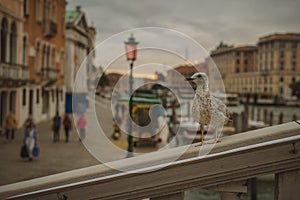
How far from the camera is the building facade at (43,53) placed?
1755cm

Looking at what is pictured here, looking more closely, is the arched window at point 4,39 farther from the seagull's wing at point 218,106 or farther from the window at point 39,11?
the seagull's wing at point 218,106

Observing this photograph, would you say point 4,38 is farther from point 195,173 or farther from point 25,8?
point 195,173

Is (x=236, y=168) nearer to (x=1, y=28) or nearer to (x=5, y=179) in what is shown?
(x=5, y=179)

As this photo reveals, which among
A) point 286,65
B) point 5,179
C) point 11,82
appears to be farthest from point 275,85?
point 5,179

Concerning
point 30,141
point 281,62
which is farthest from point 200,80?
point 281,62

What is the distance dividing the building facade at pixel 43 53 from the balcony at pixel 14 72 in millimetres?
831

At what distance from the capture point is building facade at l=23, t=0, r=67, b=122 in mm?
17555

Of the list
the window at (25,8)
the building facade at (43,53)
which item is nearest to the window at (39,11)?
the building facade at (43,53)

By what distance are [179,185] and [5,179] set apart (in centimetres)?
619

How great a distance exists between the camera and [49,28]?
791 inches

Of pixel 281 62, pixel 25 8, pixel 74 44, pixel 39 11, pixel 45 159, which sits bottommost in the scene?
pixel 45 159

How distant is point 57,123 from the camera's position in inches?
500

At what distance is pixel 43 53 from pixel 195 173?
64.9 feet

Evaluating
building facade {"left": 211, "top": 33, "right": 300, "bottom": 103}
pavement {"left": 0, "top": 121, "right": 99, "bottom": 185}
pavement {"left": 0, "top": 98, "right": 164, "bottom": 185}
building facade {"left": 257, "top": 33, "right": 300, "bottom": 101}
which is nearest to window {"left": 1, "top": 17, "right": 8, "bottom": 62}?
pavement {"left": 0, "top": 98, "right": 164, "bottom": 185}
